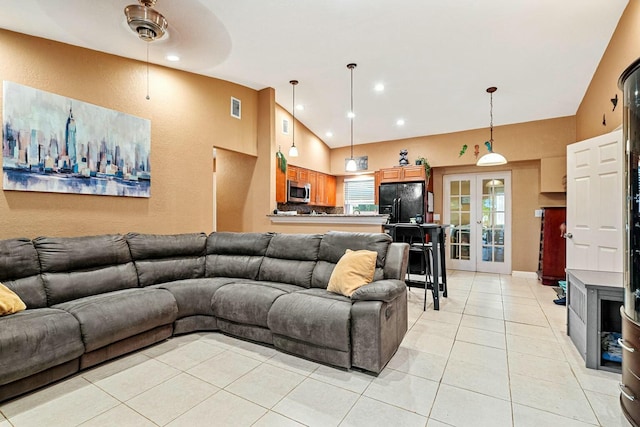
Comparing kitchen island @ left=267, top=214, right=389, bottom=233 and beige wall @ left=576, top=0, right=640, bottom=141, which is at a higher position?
beige wall @ left=576, top=0, right=640, bottom=141

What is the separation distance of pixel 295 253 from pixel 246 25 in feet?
8.20

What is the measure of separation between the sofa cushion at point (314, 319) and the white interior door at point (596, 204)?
3121 mm

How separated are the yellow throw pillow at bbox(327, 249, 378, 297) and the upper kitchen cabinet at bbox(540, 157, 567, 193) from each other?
4444 millimetres

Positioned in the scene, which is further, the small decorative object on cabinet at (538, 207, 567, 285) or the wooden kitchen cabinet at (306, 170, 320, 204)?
the wooden kitchen cabinet at (306, 170, 320, 204)

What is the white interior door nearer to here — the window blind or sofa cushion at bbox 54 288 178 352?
the window blind

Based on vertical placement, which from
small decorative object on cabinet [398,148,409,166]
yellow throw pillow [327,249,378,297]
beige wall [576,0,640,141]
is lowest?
yellow throw pillow [327,249,378,297]

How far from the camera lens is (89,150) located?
318cm

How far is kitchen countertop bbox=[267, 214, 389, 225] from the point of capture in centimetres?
418

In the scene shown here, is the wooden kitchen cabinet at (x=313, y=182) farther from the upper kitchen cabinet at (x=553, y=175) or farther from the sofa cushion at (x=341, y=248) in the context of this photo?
the upper kitchen cabinet at (x=553, y=175)

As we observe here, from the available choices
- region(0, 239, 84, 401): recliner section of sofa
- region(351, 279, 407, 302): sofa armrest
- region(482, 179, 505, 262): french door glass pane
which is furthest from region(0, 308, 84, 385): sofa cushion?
region(482, 179, 505, 262): french door glass pane

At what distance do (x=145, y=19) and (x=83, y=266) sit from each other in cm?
227

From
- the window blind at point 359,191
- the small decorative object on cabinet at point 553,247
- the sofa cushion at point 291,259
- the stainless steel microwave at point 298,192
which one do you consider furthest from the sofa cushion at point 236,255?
the small decorative object on cabinet at point 553,247

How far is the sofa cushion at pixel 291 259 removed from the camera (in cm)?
313

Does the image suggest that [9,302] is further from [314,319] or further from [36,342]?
[314,319]
